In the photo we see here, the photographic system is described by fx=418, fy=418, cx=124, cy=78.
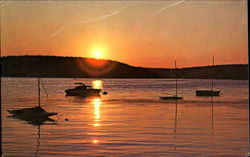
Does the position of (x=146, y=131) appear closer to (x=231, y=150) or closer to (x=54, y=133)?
(x=54, y=133)

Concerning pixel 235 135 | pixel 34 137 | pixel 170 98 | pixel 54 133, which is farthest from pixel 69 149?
pixel 170 98

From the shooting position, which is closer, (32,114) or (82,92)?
(32,114)

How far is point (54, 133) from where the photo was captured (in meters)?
14.6

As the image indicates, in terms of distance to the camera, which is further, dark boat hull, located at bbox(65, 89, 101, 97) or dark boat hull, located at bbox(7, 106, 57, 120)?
dark boat hull, located at bbox(65, 89, 101, 97)

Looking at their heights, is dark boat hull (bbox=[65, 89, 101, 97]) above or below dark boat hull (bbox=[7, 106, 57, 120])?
above

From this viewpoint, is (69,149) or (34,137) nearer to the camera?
(69,149)

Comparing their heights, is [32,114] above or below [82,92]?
below

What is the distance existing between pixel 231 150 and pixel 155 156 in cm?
241

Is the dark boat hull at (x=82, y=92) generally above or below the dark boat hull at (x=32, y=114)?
above

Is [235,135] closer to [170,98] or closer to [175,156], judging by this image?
[175,156]

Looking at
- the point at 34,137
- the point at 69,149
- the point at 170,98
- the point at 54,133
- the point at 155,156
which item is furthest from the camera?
the point at 170,98

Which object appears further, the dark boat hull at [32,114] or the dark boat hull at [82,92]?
the dark boat hull at [82,92]

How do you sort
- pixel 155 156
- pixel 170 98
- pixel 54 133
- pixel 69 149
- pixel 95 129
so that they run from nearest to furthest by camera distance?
pixel 155 156 → pixel 69 149 → pixel 54 133 → pixel 95 129 → pixel 170 98

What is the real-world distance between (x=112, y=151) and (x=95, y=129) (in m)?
5.59
